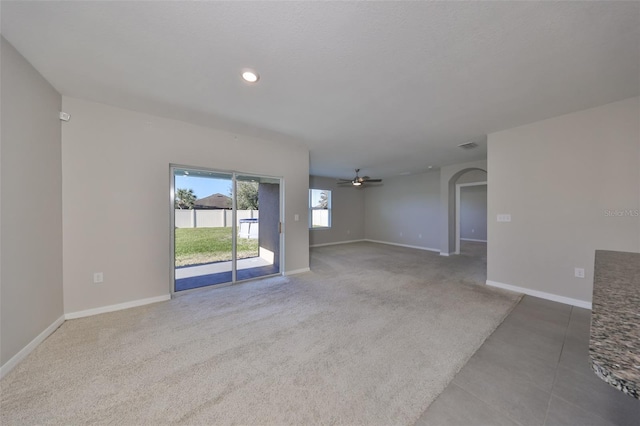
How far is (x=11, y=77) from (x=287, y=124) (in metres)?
2.66

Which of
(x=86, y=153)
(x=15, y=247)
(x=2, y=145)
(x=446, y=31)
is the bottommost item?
(x=15, y=247)

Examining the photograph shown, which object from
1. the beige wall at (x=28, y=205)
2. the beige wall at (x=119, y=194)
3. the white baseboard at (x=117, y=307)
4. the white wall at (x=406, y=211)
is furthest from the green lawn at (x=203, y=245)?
the white wall at (x=406, y=211)

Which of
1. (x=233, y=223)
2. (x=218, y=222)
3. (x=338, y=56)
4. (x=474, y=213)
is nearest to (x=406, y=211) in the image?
(x=474, y=213)

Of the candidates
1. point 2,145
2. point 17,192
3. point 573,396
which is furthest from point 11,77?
point 573,396

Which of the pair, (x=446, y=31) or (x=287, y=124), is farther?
(x=287, y=124)

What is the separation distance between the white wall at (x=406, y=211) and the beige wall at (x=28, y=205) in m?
8.32

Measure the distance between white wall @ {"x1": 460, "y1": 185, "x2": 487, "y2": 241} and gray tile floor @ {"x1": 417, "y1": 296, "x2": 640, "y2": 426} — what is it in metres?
7.81

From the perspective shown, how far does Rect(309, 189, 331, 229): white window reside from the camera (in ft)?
27.5

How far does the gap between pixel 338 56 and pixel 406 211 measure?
279 inches

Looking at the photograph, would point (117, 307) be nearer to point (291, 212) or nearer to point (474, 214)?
point (291, 212)

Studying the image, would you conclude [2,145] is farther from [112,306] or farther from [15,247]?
[112,306]

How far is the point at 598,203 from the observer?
117 inches

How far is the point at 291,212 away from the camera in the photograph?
15.3 feet

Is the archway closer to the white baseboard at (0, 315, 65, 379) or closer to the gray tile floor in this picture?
the gray tile floor
